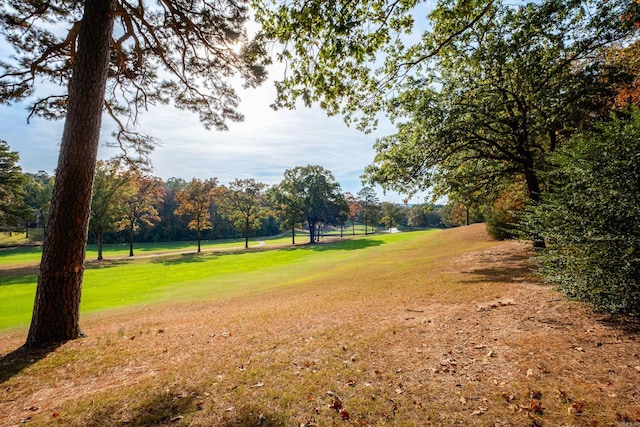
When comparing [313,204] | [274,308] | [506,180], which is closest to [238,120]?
[274,308]

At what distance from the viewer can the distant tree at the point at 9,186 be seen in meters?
27.4

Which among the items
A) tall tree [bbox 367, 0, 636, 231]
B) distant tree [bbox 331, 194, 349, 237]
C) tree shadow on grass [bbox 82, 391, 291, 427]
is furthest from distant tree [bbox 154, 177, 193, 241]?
tree shadow on grass [bbox 82, 391, 291, 427]

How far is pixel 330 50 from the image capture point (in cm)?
593

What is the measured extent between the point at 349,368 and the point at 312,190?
55071 mm

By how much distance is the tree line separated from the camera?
28.9m

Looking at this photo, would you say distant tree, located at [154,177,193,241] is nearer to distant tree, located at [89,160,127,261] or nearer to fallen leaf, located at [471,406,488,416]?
distant tree, located at [89,160,127,261]

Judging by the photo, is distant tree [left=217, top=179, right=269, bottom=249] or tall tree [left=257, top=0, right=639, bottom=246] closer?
tall tree [left=257, top=0, right=639, bottom=246]

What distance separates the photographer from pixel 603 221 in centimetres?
504

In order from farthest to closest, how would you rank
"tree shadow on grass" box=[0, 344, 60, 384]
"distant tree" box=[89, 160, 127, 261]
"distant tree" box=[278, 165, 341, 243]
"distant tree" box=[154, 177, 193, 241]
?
"distant tree" box=[154, 177, 193, 241], "distant tree" box=[278, 165, 341, 243], "distant tree" box=[89, 160, 127, 261], "tree shadow on grass" box=[0, 344, 60, 384]

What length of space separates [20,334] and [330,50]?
10.9 meters

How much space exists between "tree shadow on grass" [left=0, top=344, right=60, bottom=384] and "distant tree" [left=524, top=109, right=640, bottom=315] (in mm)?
9970

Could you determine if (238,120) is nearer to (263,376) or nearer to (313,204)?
(263,376)

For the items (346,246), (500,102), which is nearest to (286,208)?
(346,246)

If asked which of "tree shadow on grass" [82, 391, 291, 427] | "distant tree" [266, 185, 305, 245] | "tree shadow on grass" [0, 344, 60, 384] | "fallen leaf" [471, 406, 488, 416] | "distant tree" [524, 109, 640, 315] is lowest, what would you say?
"tree shadow on grass" [0, 344, 60, 384]
